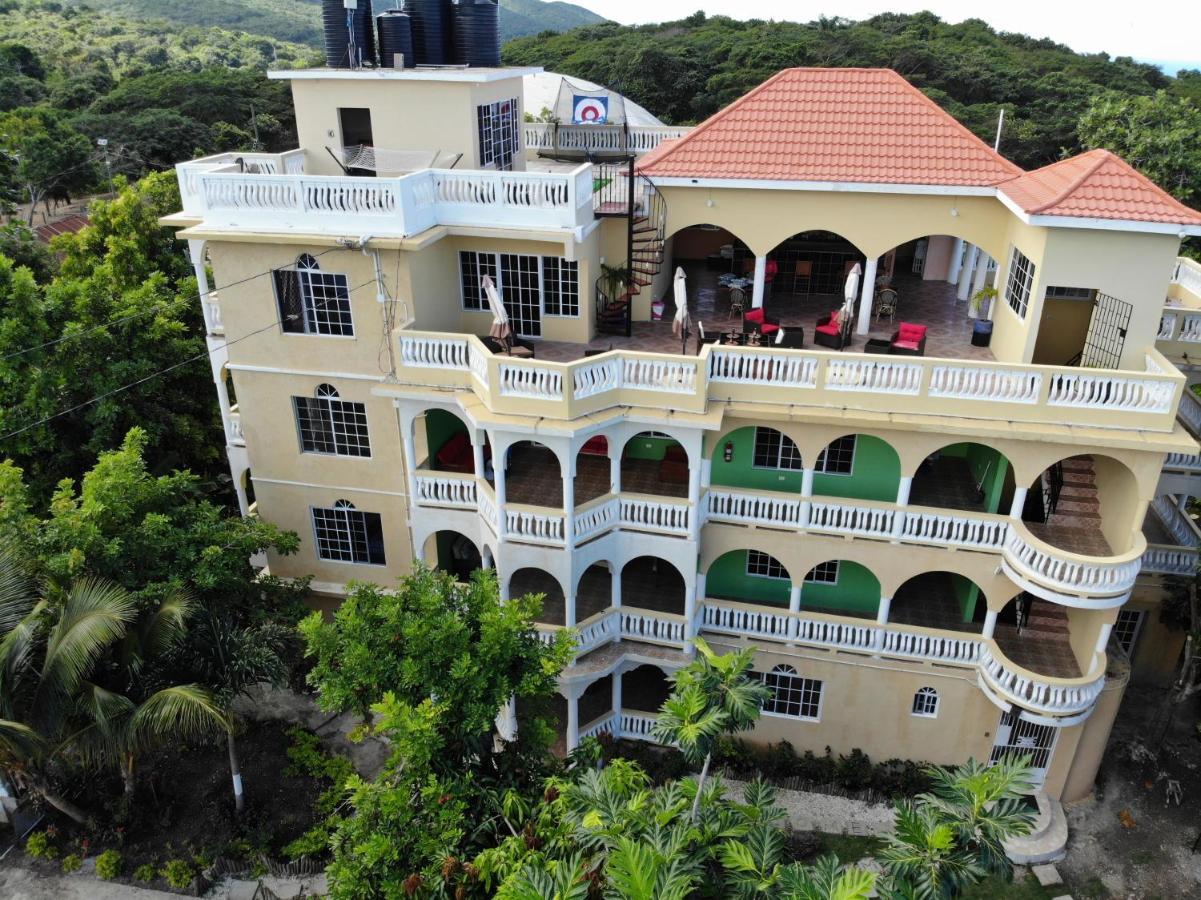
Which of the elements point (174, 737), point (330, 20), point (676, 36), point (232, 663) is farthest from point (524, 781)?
point (676, 36)

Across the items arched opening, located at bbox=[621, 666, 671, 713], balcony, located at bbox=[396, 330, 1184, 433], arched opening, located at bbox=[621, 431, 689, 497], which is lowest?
arched opening, located at bbox=[621, 666, 671, 713]

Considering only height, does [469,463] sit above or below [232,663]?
above

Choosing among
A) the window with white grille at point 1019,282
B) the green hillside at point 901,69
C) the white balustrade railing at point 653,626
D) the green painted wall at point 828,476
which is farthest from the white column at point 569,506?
the green hillside at point 901,69

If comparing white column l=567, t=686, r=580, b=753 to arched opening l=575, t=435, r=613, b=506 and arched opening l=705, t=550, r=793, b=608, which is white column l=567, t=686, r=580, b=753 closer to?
arched opening l=705, t=550, r=793, b=608

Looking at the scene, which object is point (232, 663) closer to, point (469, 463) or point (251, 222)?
point (469, 463)

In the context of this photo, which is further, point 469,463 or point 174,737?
point 469,463

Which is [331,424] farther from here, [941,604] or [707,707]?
[941,604]

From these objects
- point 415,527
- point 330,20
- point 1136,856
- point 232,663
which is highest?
point 330,20

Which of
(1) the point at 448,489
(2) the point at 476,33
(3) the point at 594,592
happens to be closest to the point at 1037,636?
(3) the point at 594,592

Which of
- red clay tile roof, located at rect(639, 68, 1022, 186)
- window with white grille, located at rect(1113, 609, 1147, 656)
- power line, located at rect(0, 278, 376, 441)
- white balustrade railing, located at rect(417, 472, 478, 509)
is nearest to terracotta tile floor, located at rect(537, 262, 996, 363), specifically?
white balustrade railing, located at rect(417, 472, 478, 509)
